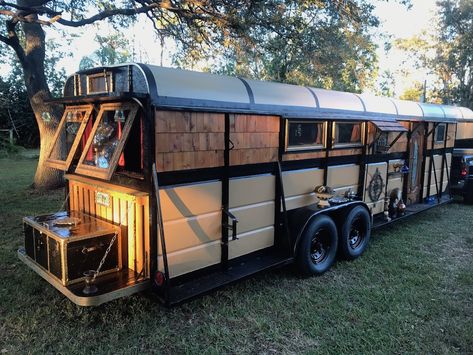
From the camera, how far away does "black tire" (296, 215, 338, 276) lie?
14.2 feet

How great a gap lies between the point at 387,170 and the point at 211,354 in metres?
4.55

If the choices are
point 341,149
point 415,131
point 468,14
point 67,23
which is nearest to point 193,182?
point 341,149

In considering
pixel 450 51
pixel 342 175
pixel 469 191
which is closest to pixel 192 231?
pixel 342 175

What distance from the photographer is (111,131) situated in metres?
3.59


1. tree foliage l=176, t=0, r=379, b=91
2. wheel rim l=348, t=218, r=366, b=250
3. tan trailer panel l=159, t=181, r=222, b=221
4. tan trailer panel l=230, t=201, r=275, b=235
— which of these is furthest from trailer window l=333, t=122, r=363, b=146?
tree foliage l=176, t=0, r=379, b=91

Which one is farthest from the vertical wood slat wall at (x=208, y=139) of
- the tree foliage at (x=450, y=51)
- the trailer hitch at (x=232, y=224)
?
the tree foliage at (x=450, y=51)

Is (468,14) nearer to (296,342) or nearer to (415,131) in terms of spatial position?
(415,131)

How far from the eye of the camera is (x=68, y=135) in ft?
14.5

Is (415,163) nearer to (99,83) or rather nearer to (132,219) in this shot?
(132,219)

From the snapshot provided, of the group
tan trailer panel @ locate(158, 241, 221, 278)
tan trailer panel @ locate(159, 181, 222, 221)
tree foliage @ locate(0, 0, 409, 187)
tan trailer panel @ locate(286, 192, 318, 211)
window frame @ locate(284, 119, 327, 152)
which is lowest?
tan trailer panel @ locate(158, 241, 221, 278)

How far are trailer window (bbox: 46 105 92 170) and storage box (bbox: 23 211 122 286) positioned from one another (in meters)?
0.63

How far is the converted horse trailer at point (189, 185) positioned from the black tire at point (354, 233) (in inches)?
0.7

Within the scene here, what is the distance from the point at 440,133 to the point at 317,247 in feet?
15.7

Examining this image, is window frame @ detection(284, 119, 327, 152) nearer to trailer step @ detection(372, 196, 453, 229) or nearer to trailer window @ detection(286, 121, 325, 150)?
trailer window @ detection(286, 121, 325, 150)
